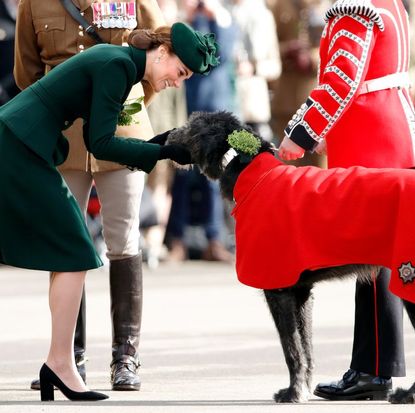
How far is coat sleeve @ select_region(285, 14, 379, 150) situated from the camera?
6945 millimetres

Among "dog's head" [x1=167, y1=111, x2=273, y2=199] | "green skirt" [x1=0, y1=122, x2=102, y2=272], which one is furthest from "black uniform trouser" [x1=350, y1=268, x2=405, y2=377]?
"green skirt" [x1=0, y1=122, x2=102, y2=272]

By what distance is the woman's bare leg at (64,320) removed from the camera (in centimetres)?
699

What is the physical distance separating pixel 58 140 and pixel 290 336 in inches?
51.6

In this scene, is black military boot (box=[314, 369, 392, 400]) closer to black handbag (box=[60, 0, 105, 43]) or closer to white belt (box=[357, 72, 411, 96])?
white belt (box=[357, 72, 411, 96])

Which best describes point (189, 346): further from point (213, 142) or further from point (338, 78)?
point (338, 78)

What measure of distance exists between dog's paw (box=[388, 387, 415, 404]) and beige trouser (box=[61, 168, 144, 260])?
5.05ft

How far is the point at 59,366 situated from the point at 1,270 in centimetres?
713

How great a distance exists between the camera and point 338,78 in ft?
22.8

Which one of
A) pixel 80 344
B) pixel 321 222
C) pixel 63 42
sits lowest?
pixel 80 344

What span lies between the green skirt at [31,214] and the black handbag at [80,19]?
0.94 metres

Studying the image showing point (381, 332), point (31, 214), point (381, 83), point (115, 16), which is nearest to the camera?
point (31, 214)

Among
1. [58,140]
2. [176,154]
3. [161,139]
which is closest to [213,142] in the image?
[176,154]

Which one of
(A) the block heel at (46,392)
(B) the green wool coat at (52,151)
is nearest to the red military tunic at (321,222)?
(B) the green wool coat at (52,151)

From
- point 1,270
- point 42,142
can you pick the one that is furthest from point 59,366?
point 1,270
